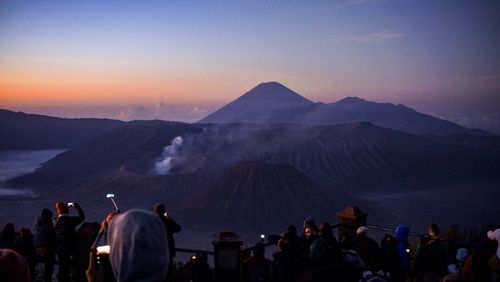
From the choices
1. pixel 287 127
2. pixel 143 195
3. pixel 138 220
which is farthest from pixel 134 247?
pixel 287 127

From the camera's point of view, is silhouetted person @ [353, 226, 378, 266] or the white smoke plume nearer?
silhouetted person @ [353, 226, 378, 266]

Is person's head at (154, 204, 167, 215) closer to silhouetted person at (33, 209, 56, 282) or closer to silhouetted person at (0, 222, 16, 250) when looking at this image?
silhouetted person at (33, 209, 56, 282)

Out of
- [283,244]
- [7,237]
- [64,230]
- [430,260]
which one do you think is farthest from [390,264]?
[7,237]

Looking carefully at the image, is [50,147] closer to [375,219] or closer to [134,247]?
[375,219]

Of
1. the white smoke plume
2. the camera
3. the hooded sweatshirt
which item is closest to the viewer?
the hooded sweatshirt

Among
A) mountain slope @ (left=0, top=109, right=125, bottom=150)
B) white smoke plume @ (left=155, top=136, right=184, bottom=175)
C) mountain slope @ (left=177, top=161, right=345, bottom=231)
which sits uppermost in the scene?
mountain slope @ (left=0, top=109, right=125, bottom=150)

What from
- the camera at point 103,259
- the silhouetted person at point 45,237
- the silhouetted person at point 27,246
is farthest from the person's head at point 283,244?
the silhouetted person at point 27,246

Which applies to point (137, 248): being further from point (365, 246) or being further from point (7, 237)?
point (7, 237)

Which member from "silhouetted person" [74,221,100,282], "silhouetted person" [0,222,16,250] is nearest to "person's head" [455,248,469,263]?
"silhouetted person" [74,221,100,282]
